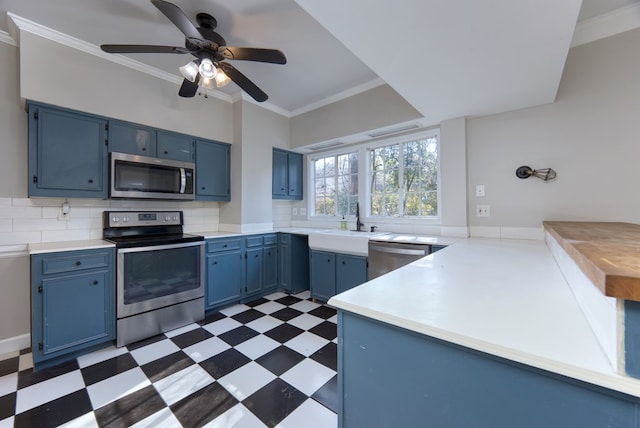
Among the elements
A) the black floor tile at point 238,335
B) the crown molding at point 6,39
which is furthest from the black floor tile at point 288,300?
the crown molding at point 6,39

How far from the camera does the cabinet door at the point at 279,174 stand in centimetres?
377

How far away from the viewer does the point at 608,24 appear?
1907 mm

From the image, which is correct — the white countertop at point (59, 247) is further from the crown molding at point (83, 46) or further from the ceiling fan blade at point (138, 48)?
the crown molding at point (83, 46)

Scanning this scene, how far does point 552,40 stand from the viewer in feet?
4.54

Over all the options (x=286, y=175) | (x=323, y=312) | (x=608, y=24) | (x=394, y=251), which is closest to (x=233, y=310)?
(x=323, y=312)

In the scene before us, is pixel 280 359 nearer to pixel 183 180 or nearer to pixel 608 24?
pixel 183 180

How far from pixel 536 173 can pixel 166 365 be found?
131 inches

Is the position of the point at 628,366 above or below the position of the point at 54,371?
above

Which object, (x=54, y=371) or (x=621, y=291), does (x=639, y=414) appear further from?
(x=54, y=371)

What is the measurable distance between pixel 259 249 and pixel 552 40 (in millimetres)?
3095

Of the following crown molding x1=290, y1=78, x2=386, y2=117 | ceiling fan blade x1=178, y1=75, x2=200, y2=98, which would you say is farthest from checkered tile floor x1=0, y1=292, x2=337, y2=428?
crown molding x1=290, y1=78, x2=386, y2=117

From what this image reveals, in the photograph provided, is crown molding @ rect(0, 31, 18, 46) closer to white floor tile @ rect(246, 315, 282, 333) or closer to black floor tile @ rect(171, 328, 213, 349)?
black floor tile @ rect(171, 328, 213, 349)

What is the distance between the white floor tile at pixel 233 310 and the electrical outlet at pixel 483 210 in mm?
2651

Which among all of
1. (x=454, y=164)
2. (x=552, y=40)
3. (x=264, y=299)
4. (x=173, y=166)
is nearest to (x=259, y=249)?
(x=264, y=299)
